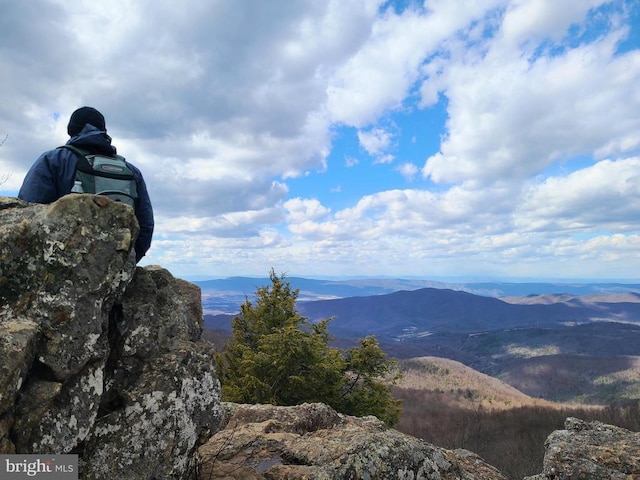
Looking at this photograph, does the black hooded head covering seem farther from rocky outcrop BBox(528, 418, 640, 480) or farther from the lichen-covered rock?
rocky outcrop BBox(528, 418, 640, 480)

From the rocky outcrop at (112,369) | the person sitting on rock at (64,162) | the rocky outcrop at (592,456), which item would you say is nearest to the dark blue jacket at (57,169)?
the person sitting on rock at (64,162)

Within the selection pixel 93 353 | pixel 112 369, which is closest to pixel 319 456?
pixel 112 369

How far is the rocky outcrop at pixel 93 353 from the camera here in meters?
4.66

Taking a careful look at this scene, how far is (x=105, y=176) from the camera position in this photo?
6.24 meters

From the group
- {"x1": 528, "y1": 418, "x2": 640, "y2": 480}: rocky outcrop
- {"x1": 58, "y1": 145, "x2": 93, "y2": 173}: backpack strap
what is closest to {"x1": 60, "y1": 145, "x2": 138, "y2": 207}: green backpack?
{"x1": 58, "y1": 145, "x2": 93, "y2": 173}: backpack strap

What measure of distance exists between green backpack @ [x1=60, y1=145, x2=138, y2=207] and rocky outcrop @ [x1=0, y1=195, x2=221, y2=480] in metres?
0.65

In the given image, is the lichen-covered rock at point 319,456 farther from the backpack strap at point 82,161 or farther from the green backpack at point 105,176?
the backpack strap at point 82,161

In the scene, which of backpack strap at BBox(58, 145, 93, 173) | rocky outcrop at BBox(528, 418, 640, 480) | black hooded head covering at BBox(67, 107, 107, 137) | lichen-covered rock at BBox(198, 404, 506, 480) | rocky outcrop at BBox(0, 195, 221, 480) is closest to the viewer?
rocky outcrop at BBox(0, 195, 221, 480)

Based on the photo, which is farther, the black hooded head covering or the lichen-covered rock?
the lichen-covered rock

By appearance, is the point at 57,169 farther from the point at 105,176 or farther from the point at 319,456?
the point at 319,456

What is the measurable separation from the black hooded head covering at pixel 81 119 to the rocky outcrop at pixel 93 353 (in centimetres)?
142

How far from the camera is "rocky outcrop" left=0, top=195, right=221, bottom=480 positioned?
4.66m

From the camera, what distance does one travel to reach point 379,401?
81.5 feet

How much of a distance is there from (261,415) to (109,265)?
21.0ft
